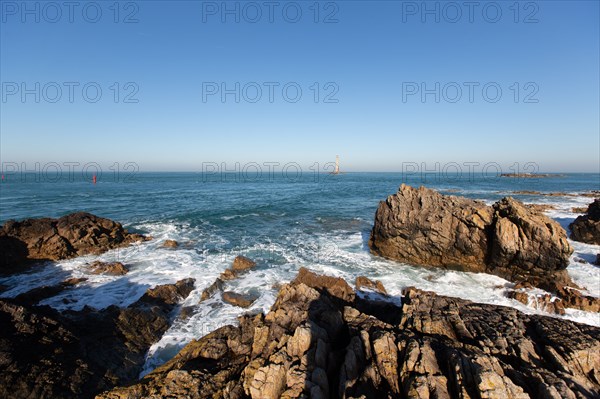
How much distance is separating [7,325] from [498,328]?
1457cm

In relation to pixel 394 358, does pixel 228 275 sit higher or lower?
lower

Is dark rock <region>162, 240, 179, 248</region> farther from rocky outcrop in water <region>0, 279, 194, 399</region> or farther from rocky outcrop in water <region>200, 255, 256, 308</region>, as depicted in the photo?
rocky outcrop in water <region>0, 279, 194, 399</region>

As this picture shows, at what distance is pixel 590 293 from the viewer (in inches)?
557

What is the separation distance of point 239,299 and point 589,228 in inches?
1086

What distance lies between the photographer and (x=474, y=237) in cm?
1762

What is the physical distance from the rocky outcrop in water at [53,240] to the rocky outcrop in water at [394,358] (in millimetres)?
15843

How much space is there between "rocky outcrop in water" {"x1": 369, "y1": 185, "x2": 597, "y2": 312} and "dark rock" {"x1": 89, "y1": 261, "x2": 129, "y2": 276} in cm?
1708

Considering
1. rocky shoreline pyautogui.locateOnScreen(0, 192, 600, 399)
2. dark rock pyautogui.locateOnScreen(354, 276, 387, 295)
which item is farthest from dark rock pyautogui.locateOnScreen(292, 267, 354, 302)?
dark rock pyautogui.locateOnScreen(354, 276, 387, 295)

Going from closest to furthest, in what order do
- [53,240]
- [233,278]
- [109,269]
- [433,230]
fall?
[233,278]
[109,269]
[433,230]
[53,240]

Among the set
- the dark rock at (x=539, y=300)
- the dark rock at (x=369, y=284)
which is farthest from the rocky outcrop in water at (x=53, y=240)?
the dark rock at (x=539, y=300)

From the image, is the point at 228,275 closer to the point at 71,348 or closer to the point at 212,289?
the point at 212,289

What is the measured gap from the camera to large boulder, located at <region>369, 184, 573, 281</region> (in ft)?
51.1

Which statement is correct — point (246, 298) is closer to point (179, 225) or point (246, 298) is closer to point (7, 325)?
point (7, 325)

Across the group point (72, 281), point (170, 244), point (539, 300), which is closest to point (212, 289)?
point (72, 281)
